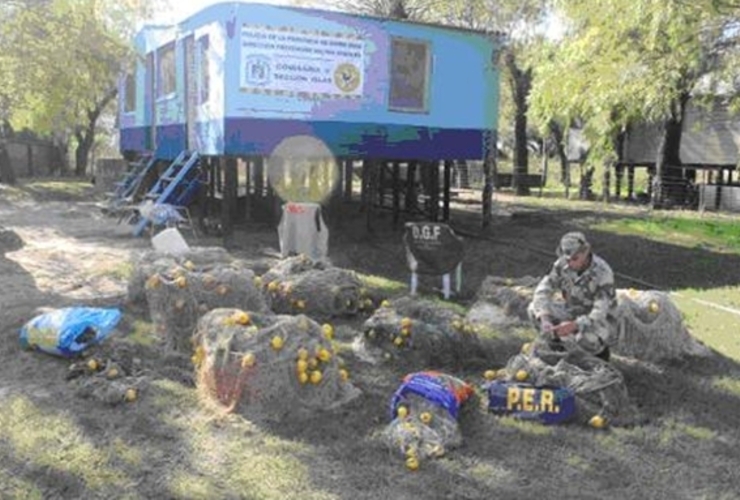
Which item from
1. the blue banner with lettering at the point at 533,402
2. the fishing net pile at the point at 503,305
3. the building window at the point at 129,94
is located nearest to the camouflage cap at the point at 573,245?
the blue banner with lettering at the point at 533,402

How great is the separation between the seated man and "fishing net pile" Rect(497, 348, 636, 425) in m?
0.15

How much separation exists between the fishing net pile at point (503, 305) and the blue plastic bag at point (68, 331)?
390cm

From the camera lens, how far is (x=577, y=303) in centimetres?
679

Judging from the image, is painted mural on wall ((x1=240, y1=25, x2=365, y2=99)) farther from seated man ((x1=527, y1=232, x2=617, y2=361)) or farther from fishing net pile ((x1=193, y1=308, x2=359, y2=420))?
seated man ((x1=527, y1=232, x2=617, y2=361))

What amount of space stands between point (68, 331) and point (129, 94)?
16.1m

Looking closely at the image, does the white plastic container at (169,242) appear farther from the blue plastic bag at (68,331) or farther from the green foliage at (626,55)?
the green foliage at (626,55)

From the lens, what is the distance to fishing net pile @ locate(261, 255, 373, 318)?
912cm

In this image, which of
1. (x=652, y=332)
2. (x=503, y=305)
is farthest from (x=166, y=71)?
(x=652, y=332)

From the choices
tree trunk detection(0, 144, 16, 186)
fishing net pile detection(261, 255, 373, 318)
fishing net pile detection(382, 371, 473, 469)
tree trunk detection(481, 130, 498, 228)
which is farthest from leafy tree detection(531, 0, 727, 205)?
tree trunk detection(0, 144, 16, 186)

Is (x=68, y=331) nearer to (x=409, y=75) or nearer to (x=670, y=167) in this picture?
(x=409, y=75)

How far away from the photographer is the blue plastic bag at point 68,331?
7176 millimetres

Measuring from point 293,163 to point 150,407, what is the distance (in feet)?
30.9

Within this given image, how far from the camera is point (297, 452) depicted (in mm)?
5398

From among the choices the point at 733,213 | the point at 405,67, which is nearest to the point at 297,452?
the point at 405,67
